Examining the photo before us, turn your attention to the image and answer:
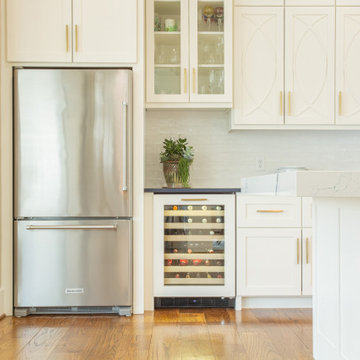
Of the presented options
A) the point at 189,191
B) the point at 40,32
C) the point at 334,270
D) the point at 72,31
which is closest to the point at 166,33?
the point at 72,31

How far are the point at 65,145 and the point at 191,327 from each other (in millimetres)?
1345

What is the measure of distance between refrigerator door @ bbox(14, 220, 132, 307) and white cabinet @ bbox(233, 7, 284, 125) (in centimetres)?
132

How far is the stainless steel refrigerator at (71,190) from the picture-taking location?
100 inches

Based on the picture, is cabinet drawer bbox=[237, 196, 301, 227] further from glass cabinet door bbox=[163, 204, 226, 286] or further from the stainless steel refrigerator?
the stainless steel refrigerator

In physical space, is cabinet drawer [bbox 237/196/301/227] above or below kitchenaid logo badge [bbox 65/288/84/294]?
above

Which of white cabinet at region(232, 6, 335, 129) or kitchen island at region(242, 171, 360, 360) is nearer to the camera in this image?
kitchen island at region(242, 171, 360, 360)

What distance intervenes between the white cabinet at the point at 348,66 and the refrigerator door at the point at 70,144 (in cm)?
161

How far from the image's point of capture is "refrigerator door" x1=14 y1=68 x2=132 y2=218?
2.55 m

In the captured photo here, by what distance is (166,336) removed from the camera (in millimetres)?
2189

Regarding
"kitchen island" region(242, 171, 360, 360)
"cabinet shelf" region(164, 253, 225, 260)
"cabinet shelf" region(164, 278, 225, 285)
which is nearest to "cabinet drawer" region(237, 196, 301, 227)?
"cabinet shelf" region(164, 253, 225, 260)

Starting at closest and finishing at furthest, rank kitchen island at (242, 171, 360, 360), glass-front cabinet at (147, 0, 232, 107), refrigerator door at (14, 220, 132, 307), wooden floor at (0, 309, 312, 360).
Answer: kitchen island at (242, 171, 360, 360) → wooden floor at (0, 309, 312, 360) → refrigerator door at (14, 220, 132, 307) → glass-front cabinet at (147, 0, 232, 107)

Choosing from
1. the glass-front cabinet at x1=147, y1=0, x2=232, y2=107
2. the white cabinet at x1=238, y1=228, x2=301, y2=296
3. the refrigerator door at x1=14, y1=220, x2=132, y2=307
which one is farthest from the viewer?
the glass-front cabinet at x1=147, y1=0, x2=232, y2=107

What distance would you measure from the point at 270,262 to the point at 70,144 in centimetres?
151

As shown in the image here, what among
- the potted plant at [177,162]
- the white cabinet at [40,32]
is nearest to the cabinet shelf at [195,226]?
the potted plant at [177,162]
